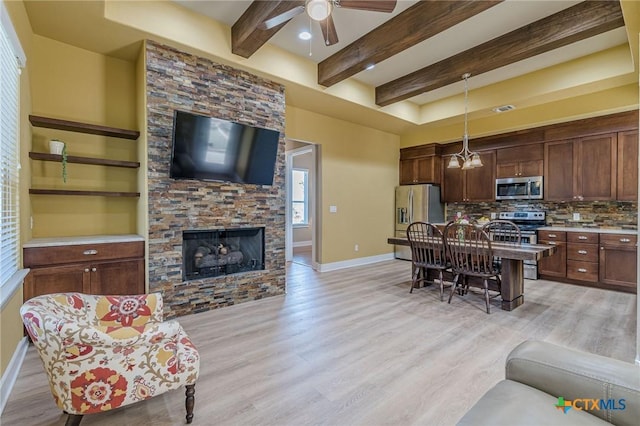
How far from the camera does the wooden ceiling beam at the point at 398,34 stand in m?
2.88

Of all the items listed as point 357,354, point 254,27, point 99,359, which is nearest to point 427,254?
point 357,354

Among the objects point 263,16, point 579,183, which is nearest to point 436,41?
point 263,16

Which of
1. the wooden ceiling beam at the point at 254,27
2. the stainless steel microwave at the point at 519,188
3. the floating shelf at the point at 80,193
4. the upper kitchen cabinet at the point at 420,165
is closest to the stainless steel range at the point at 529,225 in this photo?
the stainless steel microwave at the point at 519,188

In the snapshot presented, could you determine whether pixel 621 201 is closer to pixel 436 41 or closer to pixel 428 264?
pixel 428 264

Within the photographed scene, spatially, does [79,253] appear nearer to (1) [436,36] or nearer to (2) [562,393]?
(2) [562,393]

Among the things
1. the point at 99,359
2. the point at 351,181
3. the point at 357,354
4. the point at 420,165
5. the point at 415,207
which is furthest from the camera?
the point at 420,165

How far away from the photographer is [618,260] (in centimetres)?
436

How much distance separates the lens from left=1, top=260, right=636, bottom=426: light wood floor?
183 cm

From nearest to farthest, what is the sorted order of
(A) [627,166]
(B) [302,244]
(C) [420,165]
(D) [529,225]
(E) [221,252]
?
(E) [221,252] → (A) [627,166] → (D) [529,225] → (C) [420,165] → (B) [302,244]

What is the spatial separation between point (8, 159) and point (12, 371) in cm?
153

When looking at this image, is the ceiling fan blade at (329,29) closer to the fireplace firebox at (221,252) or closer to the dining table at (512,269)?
the fireplace firebox at (221,252)

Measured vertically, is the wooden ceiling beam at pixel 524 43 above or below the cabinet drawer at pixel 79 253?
above

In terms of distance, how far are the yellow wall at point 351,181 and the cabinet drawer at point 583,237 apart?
10.4ft

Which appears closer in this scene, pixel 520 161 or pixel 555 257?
pixel 555 257
